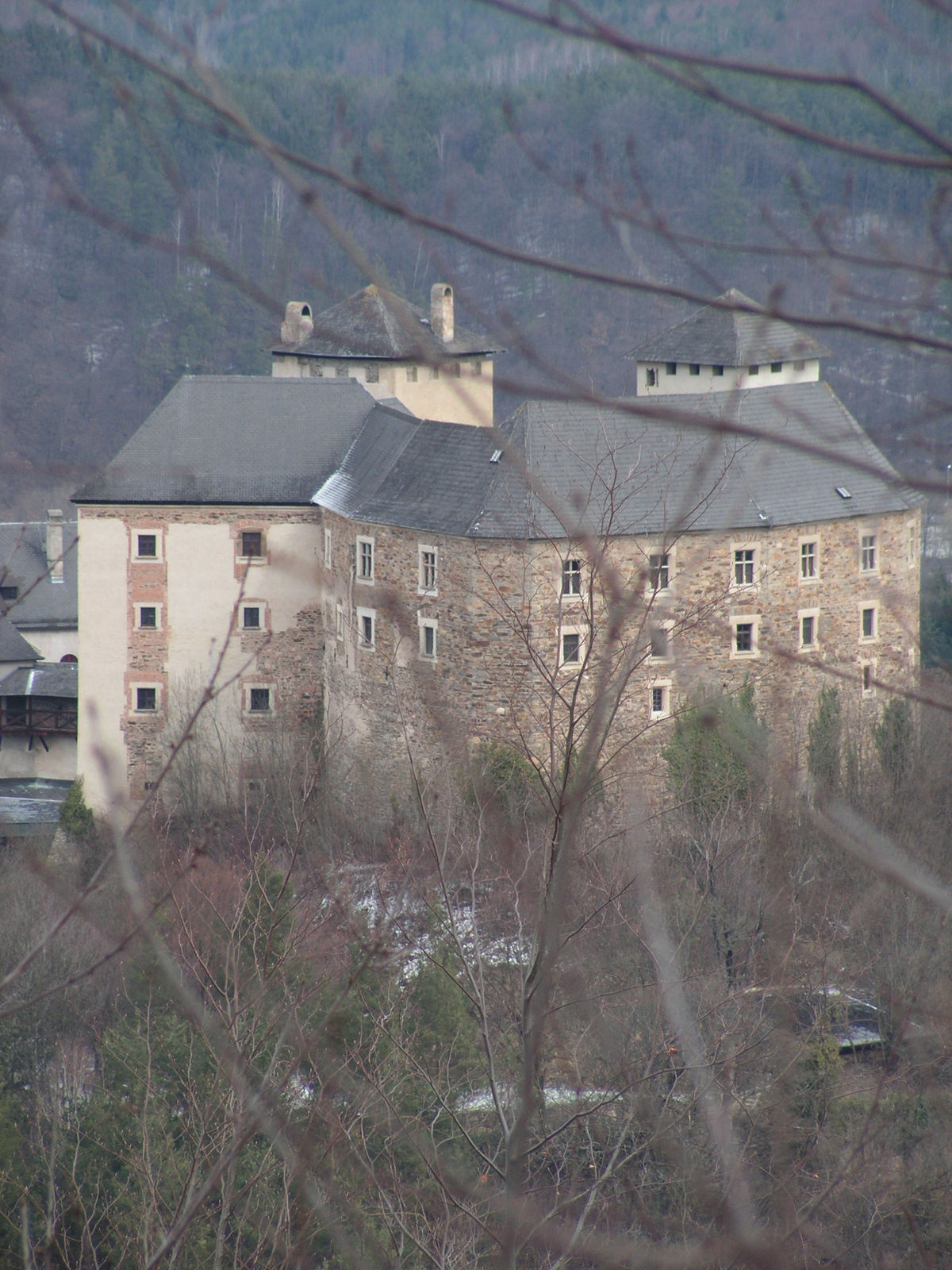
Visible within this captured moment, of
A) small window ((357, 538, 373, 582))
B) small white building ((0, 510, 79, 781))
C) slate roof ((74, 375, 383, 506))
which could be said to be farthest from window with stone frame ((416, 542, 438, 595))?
small white building ((0, 510, 79, 781))

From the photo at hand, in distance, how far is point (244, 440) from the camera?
3228cm

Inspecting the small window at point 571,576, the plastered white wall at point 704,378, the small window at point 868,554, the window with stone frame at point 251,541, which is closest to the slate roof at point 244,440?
the window with stone frame at point 251,541

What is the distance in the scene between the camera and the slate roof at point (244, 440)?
31406 millimetres

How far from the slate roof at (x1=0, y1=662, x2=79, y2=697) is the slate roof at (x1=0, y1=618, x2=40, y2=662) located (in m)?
0.30

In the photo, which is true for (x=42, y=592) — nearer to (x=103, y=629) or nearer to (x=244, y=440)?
(x=103, y=629)

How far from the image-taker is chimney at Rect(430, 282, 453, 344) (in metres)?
41.4

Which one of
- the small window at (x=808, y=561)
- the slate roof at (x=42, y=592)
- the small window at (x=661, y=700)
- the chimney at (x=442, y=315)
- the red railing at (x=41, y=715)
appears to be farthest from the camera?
the chimney at (x=442, y=315)

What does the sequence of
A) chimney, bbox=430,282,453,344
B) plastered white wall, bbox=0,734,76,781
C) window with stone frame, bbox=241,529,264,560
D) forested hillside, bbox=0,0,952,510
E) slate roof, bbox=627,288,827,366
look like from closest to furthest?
window with stone frame, bbox=241,529,264,560, slate roof, bbox=627,288,827,366, plastered white wall, bbox=0,734,76,781, chimney, bbox=430,282,453,344, forested hillside, bbox=0,0,952,510

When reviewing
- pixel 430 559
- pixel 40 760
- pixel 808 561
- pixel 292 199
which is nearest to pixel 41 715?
pixel 40 760

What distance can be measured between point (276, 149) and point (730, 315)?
33988 millimetres

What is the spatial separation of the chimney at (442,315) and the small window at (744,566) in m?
16.0

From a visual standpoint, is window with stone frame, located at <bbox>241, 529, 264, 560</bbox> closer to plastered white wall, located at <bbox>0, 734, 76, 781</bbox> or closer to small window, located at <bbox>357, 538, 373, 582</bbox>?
small window, located at <bbox>357, 538, 373, 582</bbox>

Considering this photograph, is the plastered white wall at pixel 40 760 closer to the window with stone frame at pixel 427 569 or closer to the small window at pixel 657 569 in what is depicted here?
the window with stone frame at pixel 427 569

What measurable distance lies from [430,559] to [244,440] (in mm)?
6948
